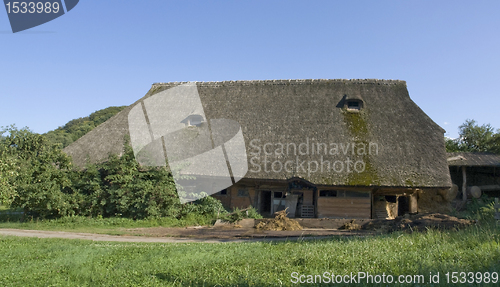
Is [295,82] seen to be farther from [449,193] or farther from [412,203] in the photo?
[449,193]

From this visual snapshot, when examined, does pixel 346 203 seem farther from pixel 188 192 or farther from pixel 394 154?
pixel 188 192

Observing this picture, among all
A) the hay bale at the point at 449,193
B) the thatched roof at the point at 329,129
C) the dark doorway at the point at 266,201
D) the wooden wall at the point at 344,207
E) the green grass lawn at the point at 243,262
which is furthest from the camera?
the dark doorway at the point at 266,201

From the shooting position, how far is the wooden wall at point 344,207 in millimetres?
16578

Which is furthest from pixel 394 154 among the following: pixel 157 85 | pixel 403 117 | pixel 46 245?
pixel 157 85

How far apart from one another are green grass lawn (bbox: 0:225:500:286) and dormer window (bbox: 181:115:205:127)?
12478mm

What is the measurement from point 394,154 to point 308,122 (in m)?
4.67

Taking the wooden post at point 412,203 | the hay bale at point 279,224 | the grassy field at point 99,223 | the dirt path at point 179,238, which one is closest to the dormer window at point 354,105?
the wooden post at point 412,203

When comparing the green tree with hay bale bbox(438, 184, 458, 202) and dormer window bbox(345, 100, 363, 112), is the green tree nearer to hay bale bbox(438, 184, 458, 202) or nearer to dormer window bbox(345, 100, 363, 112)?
dormer window bbox(345, 100, 363, 112)

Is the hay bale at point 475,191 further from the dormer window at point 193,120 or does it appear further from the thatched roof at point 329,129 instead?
the dormer window at point 193,120

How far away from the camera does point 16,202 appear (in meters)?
15.4

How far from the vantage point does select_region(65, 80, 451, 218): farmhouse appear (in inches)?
642

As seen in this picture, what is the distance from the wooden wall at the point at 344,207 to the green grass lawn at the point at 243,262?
8.36 metres

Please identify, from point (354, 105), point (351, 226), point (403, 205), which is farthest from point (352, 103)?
point (351, 226)

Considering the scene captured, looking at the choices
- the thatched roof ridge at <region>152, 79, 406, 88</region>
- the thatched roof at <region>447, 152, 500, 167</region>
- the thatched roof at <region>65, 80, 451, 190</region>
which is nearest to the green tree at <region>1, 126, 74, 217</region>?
the thatched roof at <region>65, 80, 451, 190</region>
